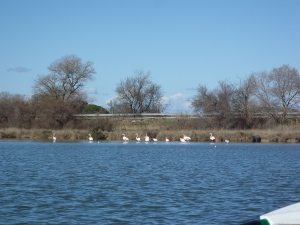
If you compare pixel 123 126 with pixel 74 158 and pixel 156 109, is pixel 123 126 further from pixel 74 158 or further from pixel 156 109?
pixel 74 158

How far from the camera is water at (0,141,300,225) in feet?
41.6

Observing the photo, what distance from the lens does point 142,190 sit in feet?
55.5

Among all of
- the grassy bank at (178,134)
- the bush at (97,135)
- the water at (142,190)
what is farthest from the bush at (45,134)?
the water at (142,190)

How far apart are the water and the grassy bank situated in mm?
20056

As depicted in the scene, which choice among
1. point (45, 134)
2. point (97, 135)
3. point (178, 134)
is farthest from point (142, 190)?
point (45, 134)

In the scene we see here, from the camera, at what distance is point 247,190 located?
56.5 feet

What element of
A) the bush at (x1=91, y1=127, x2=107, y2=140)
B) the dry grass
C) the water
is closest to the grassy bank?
the dry grass

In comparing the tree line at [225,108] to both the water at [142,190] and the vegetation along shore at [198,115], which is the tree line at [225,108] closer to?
the vegetation along shore at [198,115]

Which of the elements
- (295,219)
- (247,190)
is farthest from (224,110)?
(295,219)

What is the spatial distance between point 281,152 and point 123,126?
27.7m

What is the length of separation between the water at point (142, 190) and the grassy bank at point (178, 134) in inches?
790

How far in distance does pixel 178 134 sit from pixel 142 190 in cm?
3306

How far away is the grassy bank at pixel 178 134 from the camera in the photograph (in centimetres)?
4856

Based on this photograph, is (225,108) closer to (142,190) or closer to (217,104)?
(217,104)
